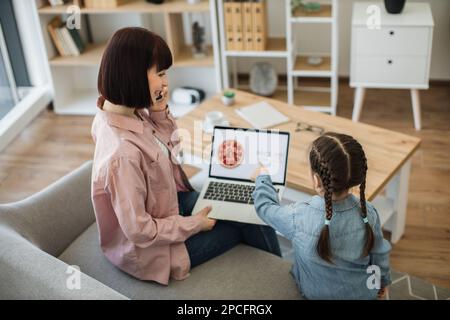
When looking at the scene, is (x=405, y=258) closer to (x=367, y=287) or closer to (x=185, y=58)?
(x=367, y=287)

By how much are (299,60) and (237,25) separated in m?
0.49

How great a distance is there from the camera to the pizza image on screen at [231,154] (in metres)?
2.28

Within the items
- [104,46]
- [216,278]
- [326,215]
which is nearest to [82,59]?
[104,46]

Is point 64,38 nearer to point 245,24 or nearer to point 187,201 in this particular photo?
point 245,24

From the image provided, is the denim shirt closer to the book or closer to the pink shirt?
the pink shirt

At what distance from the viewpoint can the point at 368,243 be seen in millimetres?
1745

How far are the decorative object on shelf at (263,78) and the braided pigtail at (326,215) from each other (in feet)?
7.61

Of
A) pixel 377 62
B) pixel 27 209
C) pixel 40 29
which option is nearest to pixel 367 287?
pixel 27 209

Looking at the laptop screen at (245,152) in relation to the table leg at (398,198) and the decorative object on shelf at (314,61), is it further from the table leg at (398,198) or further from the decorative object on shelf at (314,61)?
the decorative object on shelf at (314,61)

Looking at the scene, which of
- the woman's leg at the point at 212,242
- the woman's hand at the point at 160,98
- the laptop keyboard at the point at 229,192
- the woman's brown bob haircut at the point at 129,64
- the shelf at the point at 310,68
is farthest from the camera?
the shelf at the point at 310,68

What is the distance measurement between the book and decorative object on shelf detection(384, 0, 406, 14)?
1.11 m

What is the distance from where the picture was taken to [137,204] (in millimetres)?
1817

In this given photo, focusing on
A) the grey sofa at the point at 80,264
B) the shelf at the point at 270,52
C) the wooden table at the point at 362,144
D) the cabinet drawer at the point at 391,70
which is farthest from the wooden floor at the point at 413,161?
the grey sofa at the point at 80,264
